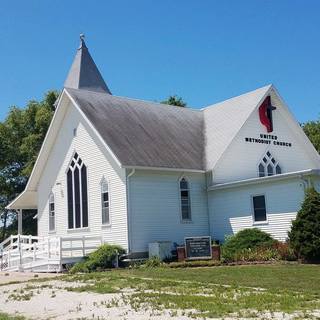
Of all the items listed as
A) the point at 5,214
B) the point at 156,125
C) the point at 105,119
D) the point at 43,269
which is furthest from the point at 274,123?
the point at 5,214

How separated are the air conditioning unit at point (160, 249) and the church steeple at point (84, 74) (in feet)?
60.6

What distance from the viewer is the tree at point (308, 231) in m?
20.8

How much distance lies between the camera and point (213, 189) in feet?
92.7

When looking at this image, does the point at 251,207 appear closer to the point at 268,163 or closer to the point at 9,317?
the point at 268,163

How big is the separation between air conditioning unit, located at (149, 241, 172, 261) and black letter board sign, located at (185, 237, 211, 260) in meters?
1.55

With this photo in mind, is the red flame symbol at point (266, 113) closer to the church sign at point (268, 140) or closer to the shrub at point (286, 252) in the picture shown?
the church sign at point (268, 140)

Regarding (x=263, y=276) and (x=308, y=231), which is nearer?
(x=263, y=276)

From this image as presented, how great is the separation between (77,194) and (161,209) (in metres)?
5.45

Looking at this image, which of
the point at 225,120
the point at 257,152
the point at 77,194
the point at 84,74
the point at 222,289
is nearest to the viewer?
the point at 222,289

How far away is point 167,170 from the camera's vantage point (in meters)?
26.9

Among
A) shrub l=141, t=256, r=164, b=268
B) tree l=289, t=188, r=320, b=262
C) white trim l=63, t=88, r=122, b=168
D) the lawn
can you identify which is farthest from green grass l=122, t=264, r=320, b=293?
white trim l=63, t=88, r=122, b=168

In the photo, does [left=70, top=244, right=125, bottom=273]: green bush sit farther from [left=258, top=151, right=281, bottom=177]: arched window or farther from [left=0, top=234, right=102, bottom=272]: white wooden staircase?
[left=258, top=151, right=281, bottom=177]: arched window

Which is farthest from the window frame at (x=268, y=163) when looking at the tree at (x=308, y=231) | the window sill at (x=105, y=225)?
the window sill at (x=105, y=225)

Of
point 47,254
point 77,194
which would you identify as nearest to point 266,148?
point 77,194
